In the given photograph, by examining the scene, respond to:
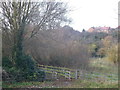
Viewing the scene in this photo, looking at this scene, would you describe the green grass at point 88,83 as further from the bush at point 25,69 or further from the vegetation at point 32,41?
the bush at point 25,69

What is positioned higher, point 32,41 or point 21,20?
point 21,20

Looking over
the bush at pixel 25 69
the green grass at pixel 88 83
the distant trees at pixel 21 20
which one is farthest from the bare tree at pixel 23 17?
the green grass at pixel 88 83

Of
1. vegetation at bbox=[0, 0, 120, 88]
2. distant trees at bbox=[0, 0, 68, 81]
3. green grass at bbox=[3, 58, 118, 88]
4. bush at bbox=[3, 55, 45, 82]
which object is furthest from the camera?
distant trees at bbox=[0, 0, 68, 81]

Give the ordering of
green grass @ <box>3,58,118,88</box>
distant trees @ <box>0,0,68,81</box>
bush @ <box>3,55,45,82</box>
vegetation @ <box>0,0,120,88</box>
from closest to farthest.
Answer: green grass @ <box>3,58,118,88</box> → bush @ <box>3,55,45,82</box> → vegetation @ <box>0,0,120,88</box> → distant trees @ <box>0,0,68,81</box>

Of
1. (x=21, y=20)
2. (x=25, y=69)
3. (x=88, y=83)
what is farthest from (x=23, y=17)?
(x=88, y=83)

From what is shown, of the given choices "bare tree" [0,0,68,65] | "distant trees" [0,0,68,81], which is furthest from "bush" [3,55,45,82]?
"bare tree" [0,0,68,65]

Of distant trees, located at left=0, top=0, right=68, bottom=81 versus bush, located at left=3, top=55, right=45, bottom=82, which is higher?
distant trees, located at left=0, top=0, right=68, bottom=81

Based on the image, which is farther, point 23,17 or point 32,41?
point 32,41

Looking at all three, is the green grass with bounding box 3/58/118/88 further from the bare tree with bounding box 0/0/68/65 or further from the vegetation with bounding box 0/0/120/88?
the bare tree with bounding box 0/0/68/65

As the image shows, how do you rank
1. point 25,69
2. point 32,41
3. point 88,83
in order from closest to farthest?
point 88,83 < point 25,69 < point 32,41

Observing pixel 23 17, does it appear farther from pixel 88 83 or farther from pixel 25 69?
pixel 88 83

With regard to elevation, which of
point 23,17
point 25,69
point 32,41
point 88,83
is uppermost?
point 23,17

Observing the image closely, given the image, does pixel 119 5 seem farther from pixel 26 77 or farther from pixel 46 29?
pixel 26 77

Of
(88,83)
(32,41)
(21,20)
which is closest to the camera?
(88,83)
